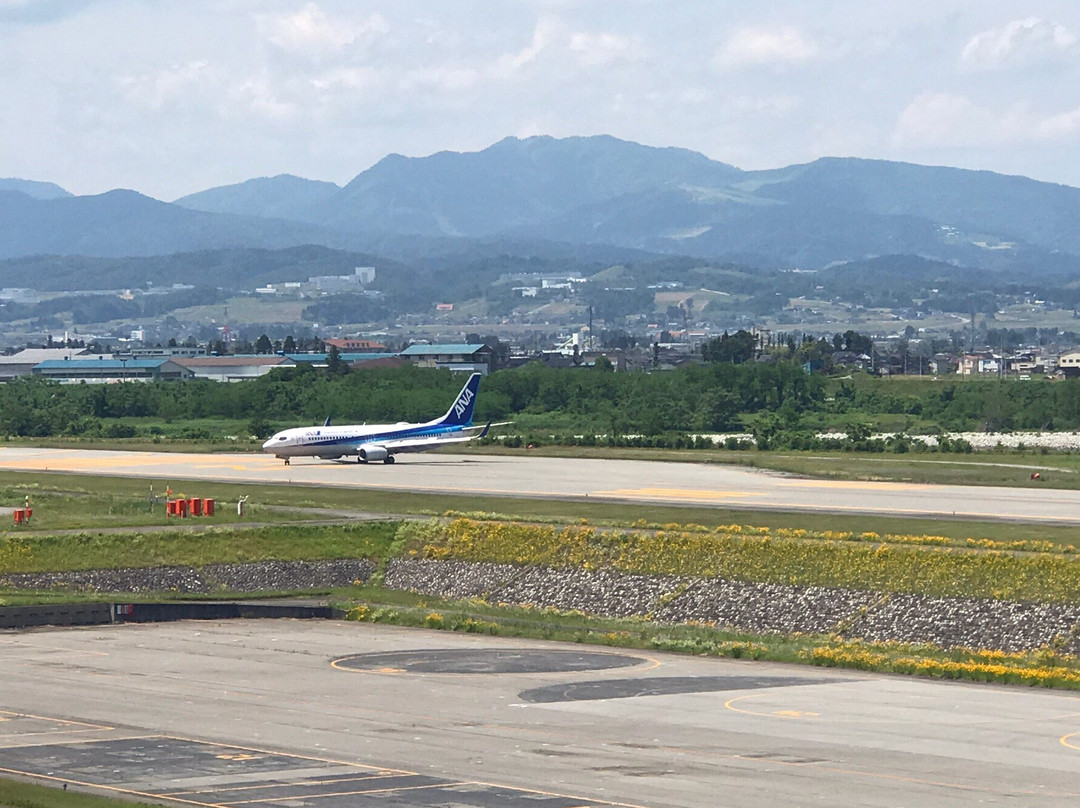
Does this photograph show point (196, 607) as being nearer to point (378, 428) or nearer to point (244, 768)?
point (244, 768)

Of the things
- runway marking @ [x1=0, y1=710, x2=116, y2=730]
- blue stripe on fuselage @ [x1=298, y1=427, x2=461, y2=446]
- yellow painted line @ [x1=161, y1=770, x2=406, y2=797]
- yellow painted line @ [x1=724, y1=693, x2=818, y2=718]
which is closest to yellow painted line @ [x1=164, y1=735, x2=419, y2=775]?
yellow painted line @ [x1=161, y1=770, x2=406, y2=797]

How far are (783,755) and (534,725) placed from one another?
711 centimetres

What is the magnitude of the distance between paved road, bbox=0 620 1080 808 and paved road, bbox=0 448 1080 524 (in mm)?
36039

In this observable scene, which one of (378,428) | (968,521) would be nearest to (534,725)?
(968,521)

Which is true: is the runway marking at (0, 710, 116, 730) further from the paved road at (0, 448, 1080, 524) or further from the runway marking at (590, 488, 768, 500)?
the runway marking at (590, 488, 768, 500)

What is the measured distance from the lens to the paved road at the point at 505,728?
35250 mm

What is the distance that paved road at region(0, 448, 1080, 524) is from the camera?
8994cm

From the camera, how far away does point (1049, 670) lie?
172 feet

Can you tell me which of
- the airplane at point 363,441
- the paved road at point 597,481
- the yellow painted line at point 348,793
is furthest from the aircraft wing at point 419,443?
the yellow painted line at point 348,793

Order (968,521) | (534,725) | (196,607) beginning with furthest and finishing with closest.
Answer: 1. (968,521)
2. (196,607)
3. (534,725)

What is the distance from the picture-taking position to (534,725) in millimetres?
42969

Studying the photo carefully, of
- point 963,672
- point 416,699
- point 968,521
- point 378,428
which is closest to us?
point 416,699

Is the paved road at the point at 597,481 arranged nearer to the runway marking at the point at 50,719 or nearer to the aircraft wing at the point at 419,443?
the aircraft wing at the point at 419,443

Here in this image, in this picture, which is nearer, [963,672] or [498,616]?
[963,672]
